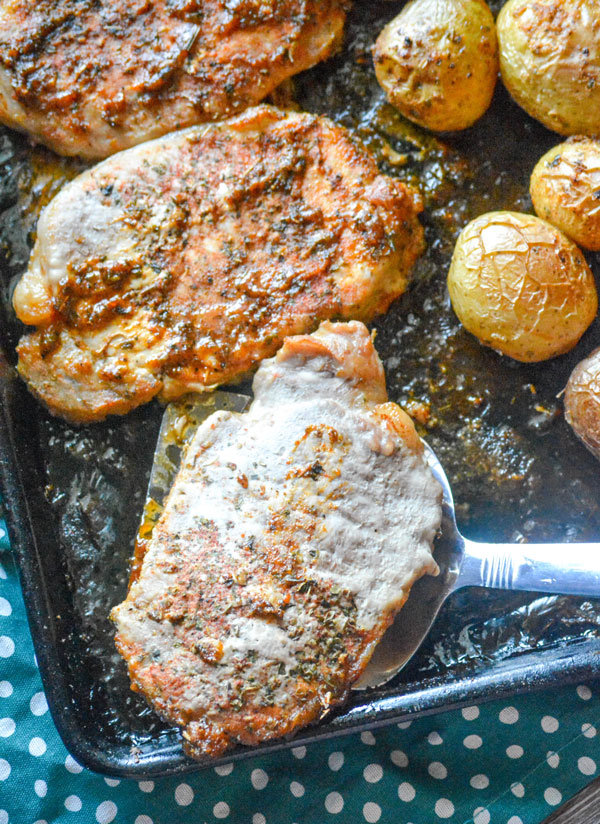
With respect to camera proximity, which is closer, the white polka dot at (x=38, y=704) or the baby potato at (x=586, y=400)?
the baby potato at (x=586, y=400)

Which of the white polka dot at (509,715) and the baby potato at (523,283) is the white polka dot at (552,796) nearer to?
the white polka dot at (509,715)

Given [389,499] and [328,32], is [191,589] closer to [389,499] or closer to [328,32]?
[389,499]

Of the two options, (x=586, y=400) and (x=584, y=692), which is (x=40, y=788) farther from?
(x=586, y=400)

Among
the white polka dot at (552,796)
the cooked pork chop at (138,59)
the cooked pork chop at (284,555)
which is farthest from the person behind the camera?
the cooked pork chop at (138,59)

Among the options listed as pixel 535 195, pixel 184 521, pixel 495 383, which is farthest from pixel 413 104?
pixel 184 521

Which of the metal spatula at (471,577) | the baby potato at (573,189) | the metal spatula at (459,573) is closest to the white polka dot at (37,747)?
the metal spatula at (459,573)

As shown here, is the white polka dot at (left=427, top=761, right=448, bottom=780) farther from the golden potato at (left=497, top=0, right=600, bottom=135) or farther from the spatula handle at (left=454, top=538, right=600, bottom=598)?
the golden potato at (left=497, top=0, right=600, bottom=135)

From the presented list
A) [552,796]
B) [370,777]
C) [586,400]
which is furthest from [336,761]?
[586,400]
